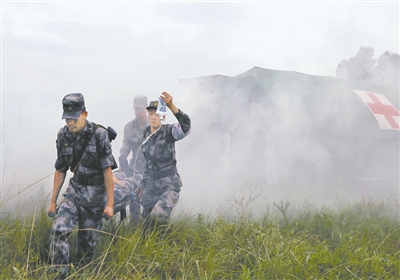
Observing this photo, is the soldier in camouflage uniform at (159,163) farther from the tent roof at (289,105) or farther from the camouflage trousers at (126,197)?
the tent roof at (289,105)

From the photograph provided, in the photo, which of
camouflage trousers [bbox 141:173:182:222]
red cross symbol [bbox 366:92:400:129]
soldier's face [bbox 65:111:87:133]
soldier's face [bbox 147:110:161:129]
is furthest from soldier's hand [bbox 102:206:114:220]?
red cross symbol [bbox 366:92:400:129]

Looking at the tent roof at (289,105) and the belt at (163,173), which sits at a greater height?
the tent roof at (289,105)

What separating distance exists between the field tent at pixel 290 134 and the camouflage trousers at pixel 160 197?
4415mm

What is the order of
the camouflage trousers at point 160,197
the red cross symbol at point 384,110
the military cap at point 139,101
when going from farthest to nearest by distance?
the red cross symbol at point 384,110
the military cap at point 139,101
the camouflage trousers at point 160,197

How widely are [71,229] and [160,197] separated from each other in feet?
4.24

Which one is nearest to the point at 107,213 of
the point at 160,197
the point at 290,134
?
the point at 160,197

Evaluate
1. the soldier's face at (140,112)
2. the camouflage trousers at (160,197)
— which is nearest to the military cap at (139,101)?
the soldier's face at (140,112)

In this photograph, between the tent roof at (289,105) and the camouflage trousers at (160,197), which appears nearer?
the camouflage trousers at (160,197)

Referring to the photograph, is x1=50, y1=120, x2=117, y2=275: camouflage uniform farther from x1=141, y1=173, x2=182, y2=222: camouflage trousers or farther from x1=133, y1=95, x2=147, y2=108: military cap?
x1=133, y1=95, x2=147, y2=108: military cap

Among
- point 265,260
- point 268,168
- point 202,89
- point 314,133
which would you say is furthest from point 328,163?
point 265,260

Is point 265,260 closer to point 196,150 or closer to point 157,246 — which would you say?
point 157,246

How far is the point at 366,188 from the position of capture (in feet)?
34.7

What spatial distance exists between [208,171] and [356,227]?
4327 millimetres

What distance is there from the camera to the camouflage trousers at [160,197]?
16.8ft
